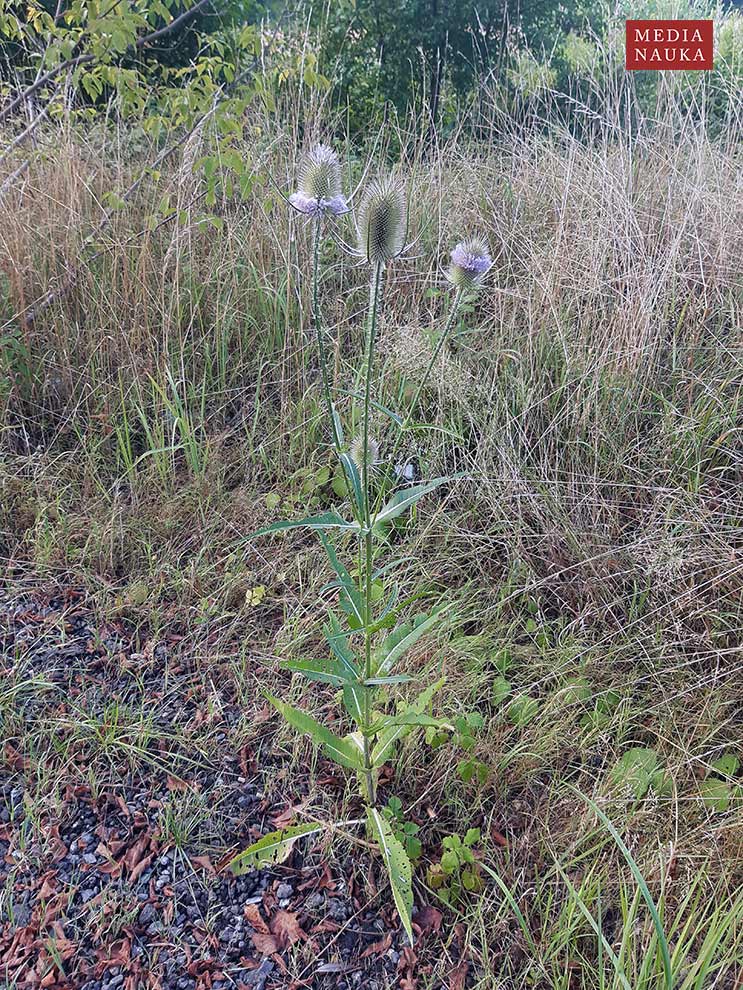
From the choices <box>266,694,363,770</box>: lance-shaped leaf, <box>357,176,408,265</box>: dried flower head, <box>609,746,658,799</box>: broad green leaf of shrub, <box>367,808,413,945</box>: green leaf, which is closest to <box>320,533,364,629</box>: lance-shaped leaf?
<box>266,694,363,770</box>: lance-shaped leaf

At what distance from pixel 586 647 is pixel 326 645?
0.68 metres

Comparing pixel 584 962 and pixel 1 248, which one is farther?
pixel 1 248

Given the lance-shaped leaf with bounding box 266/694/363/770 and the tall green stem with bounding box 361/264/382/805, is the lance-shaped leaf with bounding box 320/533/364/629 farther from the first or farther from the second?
the lance-shaped leaf with bounding box 266/694/363/770

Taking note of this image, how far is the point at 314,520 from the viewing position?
135 cm

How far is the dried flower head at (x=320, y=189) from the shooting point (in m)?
1.47

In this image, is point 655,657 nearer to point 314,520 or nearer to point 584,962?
point 584,962

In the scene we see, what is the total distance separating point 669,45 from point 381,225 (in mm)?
3222

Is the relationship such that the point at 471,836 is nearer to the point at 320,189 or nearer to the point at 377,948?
the point at 377,948

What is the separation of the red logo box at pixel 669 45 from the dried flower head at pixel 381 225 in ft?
9.03

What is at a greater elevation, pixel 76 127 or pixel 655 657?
pixel 76 127

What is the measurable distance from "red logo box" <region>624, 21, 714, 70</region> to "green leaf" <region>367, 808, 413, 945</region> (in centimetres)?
348

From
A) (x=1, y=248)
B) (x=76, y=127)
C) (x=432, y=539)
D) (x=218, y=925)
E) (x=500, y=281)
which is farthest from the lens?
(x=76, y=127)

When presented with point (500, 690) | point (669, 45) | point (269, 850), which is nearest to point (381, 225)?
point (500, 690)

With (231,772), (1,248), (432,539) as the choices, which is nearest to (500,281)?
(432,539)
